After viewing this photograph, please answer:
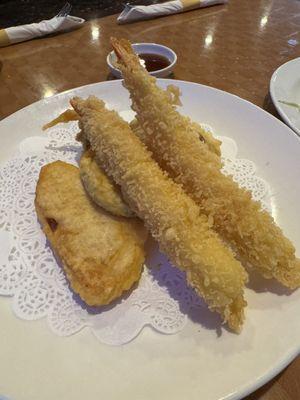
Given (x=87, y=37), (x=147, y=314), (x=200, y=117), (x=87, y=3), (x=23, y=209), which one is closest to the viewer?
(x=147, y=314)

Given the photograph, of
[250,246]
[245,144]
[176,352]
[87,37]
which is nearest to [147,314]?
[176,352]

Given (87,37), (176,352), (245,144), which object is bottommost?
(176,352)

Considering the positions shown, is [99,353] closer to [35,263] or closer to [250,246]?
[35,263]

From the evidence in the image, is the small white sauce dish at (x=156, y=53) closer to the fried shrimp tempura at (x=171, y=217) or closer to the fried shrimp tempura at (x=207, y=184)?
the fried shrimp tempura at (x=207, y=184)

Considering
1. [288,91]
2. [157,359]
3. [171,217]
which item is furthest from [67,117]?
[288,91]

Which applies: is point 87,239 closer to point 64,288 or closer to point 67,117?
point 64,288

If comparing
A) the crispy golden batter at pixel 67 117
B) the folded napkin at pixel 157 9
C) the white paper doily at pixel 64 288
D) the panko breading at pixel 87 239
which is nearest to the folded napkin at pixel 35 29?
the folded napkin at pixel 157 9
